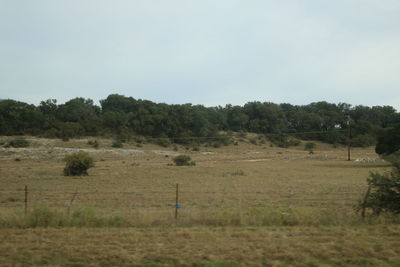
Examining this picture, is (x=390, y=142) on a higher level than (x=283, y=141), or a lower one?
higher

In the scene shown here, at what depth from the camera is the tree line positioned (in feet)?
257

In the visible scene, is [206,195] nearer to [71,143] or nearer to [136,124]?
[71,143]

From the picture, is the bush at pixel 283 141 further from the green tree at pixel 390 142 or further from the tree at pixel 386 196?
the tree at pixel 386 196

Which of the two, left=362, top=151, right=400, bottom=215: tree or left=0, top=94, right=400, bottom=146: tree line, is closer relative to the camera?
left=362, top=151, right=400, bottom=215: tree

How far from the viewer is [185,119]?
9650cm

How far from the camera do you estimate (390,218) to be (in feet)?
38.1

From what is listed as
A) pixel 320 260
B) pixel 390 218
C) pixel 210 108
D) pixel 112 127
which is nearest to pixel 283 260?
pixel 320 260

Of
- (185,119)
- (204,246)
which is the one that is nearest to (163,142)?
(185,119)

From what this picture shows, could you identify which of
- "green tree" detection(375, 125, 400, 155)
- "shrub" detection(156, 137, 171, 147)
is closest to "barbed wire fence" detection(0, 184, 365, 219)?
"green tree" detection(375, 125, 400, 155)

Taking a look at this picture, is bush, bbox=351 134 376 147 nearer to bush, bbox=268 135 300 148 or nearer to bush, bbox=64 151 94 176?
bush, bbox=268 135 300 148

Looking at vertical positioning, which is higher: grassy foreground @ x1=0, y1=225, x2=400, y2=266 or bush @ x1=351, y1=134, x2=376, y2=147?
bush @ x1=351, y1=134, x2=376, y2=147

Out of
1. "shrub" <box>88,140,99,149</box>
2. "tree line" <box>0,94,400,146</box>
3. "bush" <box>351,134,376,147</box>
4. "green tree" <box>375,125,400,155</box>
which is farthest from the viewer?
"bush" <box>351,134,376,147</box>

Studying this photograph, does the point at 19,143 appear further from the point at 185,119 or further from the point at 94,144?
the point at 185,119

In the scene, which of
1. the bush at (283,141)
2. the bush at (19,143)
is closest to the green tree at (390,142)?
the bush at (283,141)
